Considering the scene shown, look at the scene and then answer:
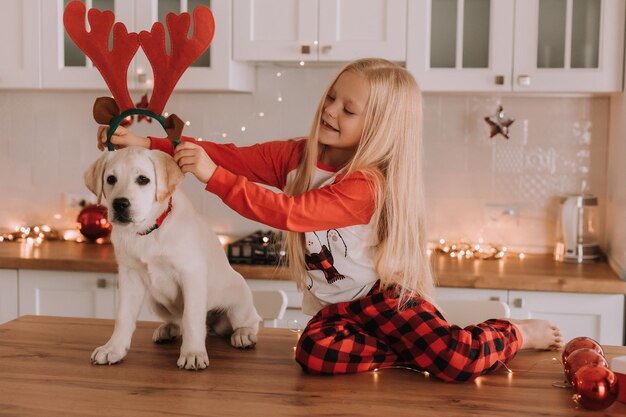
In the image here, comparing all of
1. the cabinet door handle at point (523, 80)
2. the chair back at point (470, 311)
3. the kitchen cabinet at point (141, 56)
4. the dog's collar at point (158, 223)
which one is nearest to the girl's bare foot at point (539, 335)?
Answer: the chair back at point (470, 311)

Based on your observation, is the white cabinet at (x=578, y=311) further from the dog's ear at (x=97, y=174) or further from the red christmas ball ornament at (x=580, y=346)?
the dog's ear at (x=97, y=174)

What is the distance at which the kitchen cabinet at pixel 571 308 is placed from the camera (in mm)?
2619

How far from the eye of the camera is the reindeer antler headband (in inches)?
64.0

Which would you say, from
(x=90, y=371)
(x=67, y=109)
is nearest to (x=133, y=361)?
(x=90, y=371)

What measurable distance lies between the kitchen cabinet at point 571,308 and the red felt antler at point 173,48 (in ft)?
4.36

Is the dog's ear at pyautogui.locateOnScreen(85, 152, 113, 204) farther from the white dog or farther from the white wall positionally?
the white wall

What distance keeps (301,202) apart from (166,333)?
1.43 ft

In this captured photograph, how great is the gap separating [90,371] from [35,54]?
1.81 meters

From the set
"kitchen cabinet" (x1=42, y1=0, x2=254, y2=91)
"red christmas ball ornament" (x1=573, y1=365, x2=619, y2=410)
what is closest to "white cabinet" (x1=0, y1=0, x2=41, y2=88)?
"kitchen cabinet" (x1=42, y1=0, x2=254, y2=91)

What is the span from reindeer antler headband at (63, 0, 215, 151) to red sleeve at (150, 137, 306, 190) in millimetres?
240

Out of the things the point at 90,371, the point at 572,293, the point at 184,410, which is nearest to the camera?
the point at 184,410

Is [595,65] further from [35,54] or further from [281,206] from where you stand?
[35,54]

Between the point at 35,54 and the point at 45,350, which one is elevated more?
the point at 35,54

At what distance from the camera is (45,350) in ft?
5.63
